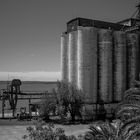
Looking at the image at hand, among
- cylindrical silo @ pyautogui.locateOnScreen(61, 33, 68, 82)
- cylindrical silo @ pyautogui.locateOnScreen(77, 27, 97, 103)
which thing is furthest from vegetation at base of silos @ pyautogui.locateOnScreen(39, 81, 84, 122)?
cylindrical silo @ pyautogui.locateOnScreen(61, 33, 68, 82)

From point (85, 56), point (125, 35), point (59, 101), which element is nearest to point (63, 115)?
point (59, 101)

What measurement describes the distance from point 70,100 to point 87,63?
25.6 feet

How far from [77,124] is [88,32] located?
56.4 feet

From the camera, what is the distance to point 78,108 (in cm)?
4509

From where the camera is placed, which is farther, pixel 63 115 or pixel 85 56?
pixel 85 56

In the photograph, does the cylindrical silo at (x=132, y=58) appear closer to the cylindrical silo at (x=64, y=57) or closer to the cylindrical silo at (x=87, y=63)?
the cylindrical silo at (x=87, y=63)

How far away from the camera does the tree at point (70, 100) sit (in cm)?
4415

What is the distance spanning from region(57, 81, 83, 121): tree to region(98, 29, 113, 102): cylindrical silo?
6084 mm

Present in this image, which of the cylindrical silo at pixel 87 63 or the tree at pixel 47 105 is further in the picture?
the cylindrical silo at pixel 87 63

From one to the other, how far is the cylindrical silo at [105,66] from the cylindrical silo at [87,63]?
166 cm

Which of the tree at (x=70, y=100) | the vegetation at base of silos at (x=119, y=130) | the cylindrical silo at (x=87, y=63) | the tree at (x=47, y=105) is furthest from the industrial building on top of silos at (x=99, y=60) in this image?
the vegetation at base of silos at (x=119, y=130)

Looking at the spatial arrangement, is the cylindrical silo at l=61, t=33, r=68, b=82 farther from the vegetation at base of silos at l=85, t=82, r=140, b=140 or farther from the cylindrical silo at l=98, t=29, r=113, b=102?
the vegetation at base of silos at l=85, t=82, r=140, b=140

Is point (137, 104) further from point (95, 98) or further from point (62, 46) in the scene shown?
point (62, 46)

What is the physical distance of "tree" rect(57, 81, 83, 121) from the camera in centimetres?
4415
